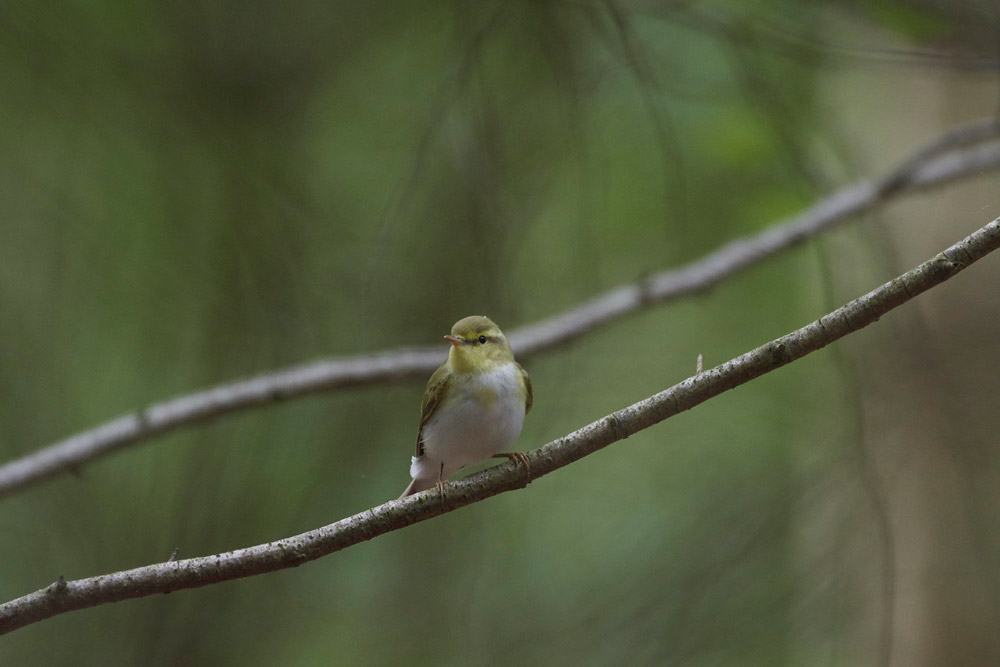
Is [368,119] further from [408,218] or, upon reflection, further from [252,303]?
[252,303]

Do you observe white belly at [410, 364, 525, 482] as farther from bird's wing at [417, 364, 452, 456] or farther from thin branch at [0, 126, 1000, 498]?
thin branch at [0, 126, 1000, 498]

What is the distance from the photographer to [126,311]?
13.2 feet

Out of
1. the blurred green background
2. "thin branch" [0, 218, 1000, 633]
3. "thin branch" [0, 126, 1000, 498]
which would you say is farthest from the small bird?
"thin branch" [0, 126, 1000, 498]

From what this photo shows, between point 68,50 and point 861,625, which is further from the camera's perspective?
point 68,50

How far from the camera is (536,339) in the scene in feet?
12.1

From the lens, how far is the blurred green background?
312 cm

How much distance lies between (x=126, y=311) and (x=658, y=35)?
2951mm

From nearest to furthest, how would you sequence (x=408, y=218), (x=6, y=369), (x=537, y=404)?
1. (x=6, y=369)
2. (x=537, y=404)
3. (x=408, y=218)

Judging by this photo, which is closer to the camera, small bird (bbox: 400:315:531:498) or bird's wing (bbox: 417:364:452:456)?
small bird (bbox: 400:315:531:498)

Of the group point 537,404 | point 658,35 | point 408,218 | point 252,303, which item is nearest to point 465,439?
point 537,404

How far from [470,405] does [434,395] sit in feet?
0.61

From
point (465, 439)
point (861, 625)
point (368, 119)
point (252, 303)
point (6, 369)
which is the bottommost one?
point (861, 625)

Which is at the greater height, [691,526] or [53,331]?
[53,331]

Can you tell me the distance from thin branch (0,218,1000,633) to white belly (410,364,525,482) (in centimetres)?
57
